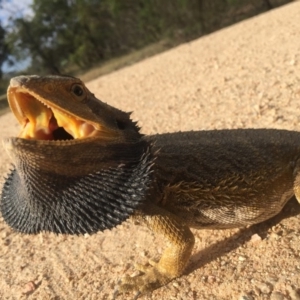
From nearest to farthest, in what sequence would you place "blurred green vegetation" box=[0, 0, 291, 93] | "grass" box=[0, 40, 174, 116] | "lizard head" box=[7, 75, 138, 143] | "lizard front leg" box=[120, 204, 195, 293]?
"lizard head" box=[7, 75, 138, 143] → "lizard front leg" box=[120, 204, 195, 293] → "grass" box=[0, 40, 174, 116] → "blurred green vegetation" box=[0, 0, 291, 93]

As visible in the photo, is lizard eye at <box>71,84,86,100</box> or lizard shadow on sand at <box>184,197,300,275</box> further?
lizard shadow on sand at <box>184,197,300,275</box>

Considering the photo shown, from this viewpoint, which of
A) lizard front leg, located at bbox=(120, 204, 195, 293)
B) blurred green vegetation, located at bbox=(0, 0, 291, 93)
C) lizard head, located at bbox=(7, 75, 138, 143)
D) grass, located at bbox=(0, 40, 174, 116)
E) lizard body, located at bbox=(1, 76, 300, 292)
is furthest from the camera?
blurred green vegetation, located at bbox=(0, 0, 291, 93)

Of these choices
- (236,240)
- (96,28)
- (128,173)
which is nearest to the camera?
(128,173)

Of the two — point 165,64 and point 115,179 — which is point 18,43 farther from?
point 115,179

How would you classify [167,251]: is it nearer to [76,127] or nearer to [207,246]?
[207,246]

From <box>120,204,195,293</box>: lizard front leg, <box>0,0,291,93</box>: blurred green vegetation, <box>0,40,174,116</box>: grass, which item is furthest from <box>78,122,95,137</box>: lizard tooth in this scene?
<box>0,0,291,93</box>: blurred green vegetation

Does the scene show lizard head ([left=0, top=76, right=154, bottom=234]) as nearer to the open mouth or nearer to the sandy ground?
the open mouth

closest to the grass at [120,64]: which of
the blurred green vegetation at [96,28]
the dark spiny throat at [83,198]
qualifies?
the blurred green vegetation at [96,28]

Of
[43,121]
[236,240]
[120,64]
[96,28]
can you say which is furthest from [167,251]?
[96,28]
